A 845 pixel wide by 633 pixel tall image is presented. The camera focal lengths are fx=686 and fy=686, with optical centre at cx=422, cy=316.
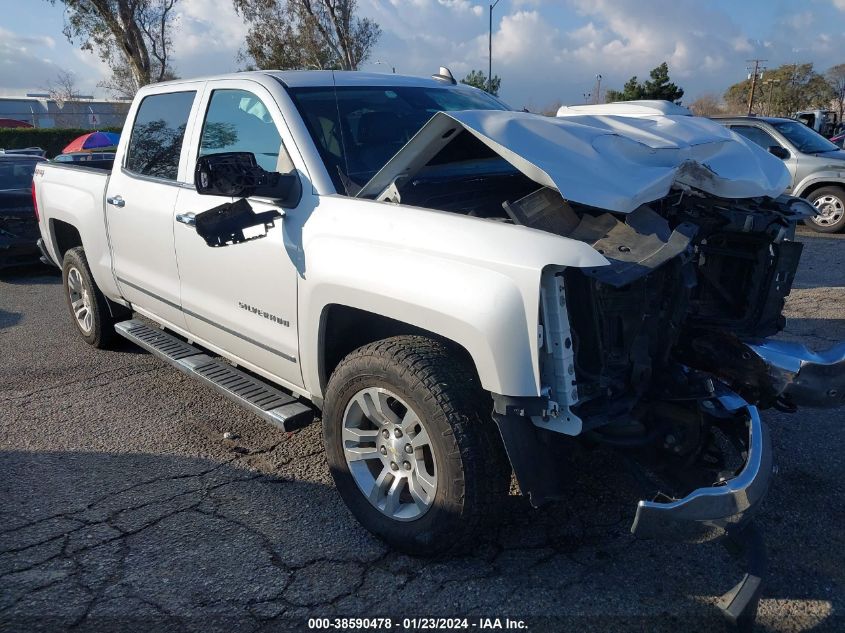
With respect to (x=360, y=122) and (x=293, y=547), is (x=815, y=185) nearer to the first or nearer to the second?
(x=360, y=122)

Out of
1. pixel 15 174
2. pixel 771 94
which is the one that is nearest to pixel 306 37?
pixel 15 174

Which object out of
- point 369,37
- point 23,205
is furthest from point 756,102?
point 23,205

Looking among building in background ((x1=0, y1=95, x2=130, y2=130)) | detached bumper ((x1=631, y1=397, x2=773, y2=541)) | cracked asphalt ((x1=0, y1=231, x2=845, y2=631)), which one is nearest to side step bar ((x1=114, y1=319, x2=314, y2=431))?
cracked asphalt ((x1=0, y1=231, x2=845, y2=631))

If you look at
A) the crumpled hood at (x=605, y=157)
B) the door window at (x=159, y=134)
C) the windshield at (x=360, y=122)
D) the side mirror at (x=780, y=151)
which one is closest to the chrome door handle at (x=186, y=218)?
the door window at (x=159, y=134)

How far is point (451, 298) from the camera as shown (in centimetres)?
257

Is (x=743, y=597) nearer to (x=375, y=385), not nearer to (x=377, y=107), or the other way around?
(x=375, y=385)

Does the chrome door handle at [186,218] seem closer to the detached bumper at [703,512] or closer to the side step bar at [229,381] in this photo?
the side step bar at [229,381]

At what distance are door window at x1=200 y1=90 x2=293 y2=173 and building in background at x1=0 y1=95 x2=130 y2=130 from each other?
32.0 metres

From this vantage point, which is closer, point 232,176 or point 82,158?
point 232,176

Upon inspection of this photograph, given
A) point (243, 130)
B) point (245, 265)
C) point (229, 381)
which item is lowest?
point (229, 381)

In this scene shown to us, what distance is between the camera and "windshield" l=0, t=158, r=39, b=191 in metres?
9.27

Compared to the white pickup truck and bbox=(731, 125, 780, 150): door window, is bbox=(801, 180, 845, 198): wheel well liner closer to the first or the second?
bbox=(731, 125, 780, 150): door window

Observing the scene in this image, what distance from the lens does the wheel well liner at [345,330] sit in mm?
3186

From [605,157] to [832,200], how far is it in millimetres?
9873
